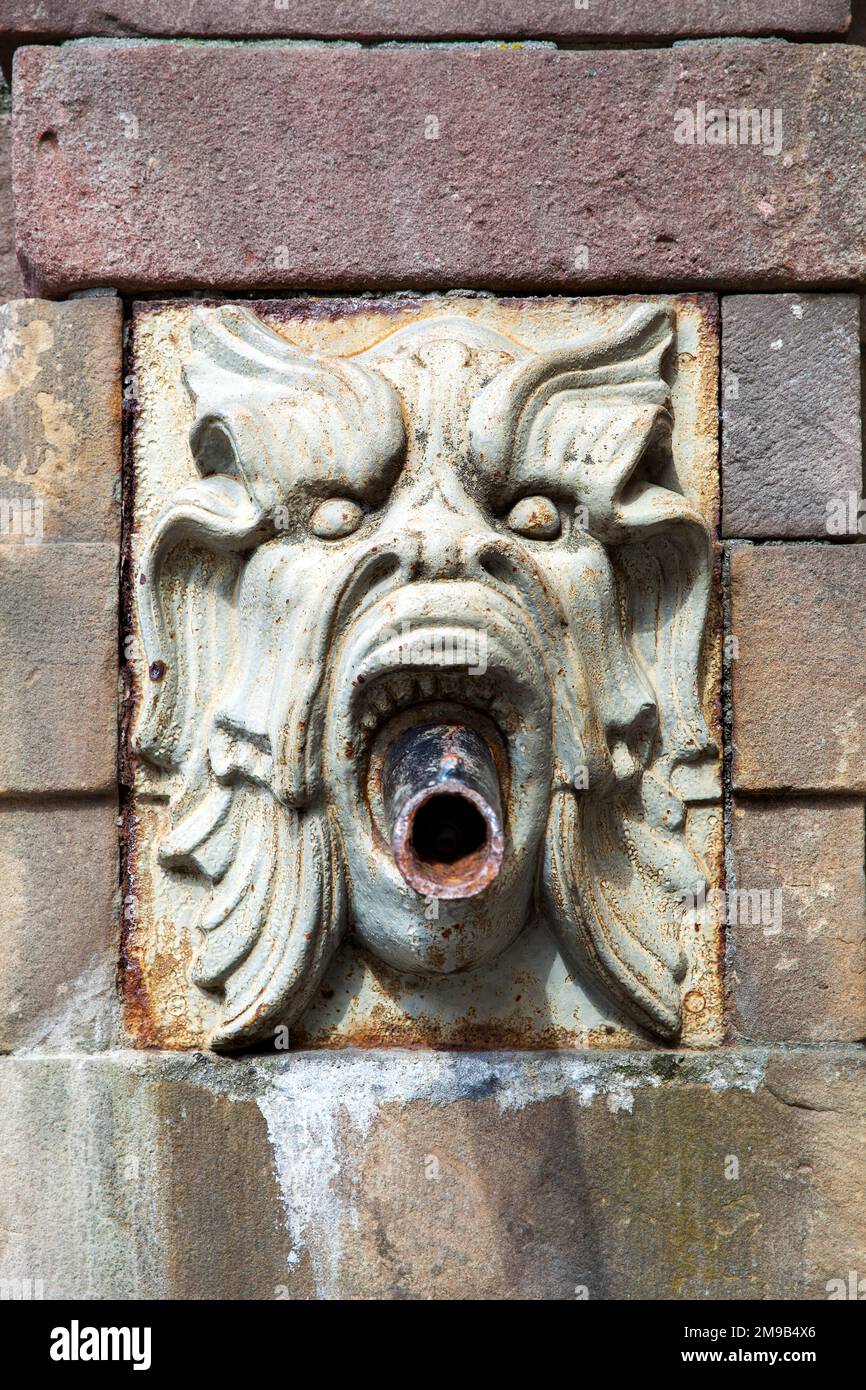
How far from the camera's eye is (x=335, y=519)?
2.66 meters

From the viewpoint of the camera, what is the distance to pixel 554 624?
8.68 ft

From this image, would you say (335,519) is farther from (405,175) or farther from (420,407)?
(405,175)

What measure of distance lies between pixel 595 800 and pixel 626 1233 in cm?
82

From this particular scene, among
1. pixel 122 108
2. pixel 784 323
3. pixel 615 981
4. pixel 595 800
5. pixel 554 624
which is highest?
pixel 122 108

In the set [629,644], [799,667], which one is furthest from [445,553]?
[799,667]

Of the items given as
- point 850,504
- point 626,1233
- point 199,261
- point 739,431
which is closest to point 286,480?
point 199,261

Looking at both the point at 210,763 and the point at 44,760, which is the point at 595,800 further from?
the point at 44,760

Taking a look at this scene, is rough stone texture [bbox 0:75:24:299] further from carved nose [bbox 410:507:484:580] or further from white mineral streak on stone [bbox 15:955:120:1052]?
white mineral streak on stone [bbox 15:955:120:1052]

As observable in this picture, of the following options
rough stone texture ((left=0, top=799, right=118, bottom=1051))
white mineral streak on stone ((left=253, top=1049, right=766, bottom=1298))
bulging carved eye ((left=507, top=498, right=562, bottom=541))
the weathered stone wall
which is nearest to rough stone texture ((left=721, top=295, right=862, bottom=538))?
the weathered stone wall

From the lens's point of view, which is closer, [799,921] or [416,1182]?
[416,1182]

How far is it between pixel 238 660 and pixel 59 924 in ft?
2.06

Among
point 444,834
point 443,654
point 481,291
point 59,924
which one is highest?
point 481,291

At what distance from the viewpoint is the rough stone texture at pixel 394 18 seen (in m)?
2.85

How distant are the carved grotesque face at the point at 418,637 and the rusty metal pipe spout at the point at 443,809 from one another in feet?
0.13
